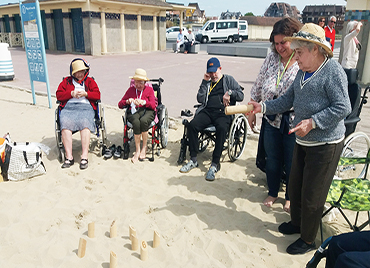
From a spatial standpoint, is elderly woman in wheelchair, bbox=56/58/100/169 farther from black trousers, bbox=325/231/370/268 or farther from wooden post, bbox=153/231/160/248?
black trousers, bbox=325/231/370/268

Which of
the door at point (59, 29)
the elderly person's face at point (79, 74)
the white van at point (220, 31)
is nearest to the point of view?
the elderly person's face at point (79, 74)

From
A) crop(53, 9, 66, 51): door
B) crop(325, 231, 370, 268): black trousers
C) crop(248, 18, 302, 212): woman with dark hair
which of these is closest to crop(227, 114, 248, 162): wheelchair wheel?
crop(248, 18, 302, 212): woman with dark hair

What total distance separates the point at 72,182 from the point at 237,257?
2253mm

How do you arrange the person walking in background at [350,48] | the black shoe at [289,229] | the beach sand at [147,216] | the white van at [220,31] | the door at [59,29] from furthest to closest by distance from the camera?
the white van at [220,31] < the door at [59,29] < the person walking in background at [350,48] < the black shoe at [289,229] < the beach sand at [147,216]

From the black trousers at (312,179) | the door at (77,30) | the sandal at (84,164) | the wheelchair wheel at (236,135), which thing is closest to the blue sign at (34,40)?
the sandal at (84,164)

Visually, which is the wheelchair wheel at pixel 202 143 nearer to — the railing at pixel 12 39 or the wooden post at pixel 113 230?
the wooden post at pixel 113 230

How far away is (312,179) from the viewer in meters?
2.55

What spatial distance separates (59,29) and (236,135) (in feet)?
67.8

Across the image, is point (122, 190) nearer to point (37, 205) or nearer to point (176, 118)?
point (37, 205)

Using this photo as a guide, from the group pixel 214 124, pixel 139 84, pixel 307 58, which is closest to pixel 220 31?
pixel 139 84

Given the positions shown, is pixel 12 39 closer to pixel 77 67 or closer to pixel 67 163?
pixel 77 67

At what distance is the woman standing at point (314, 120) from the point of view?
2.30 metres

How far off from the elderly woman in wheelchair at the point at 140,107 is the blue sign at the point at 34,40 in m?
3.31

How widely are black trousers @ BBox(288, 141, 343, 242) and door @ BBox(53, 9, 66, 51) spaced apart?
2197 cm
